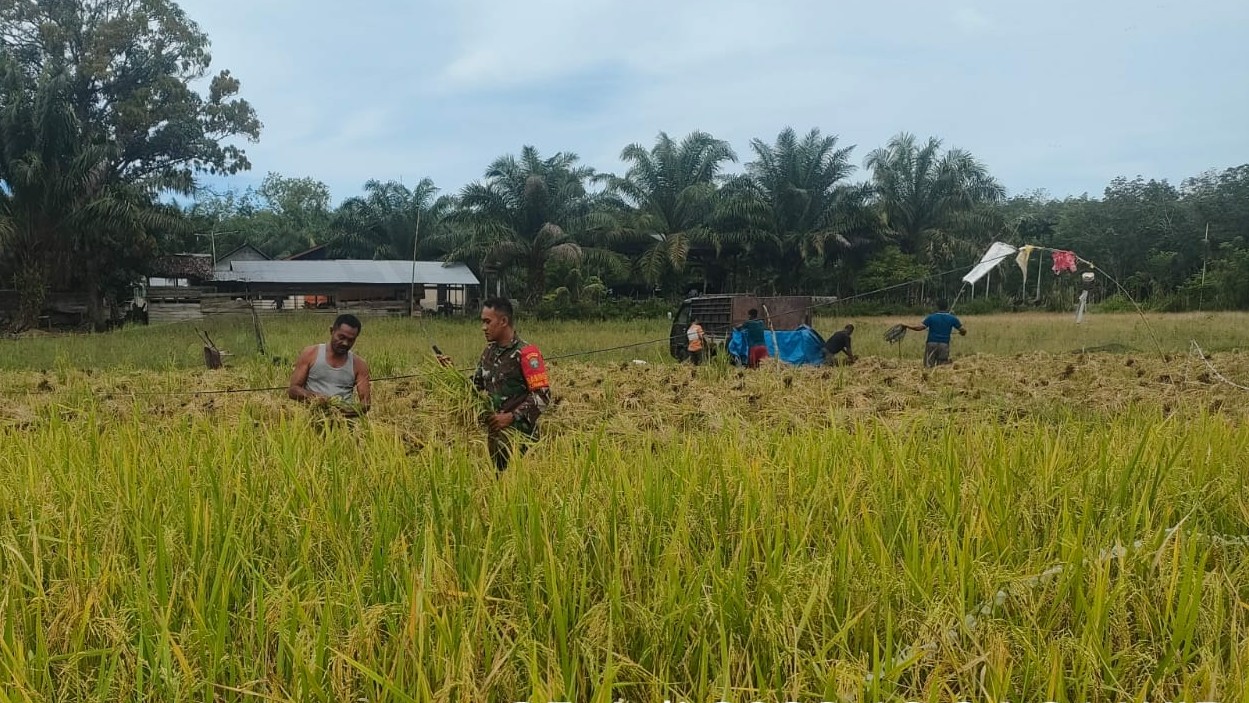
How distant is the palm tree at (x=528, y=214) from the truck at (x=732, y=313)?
13.5 m

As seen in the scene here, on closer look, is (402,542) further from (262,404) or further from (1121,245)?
(1121,245)

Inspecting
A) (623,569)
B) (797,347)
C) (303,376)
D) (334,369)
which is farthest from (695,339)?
(623,569)

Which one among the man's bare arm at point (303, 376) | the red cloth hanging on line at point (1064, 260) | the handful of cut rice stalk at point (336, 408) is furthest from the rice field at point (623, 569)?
the red cloth hanging on line at point (1064, 260)

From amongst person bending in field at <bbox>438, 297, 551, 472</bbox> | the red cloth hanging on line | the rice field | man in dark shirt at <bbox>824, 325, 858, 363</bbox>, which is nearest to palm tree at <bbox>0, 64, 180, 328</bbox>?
man in dark shirt at <bbox>824, 325, 858, 363</bbox>

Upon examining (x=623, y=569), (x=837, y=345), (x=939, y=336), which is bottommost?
(x=623, y=569)

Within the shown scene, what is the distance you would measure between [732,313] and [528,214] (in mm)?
16189

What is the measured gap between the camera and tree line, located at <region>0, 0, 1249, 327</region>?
22.0 meters

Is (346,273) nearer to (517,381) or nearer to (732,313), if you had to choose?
(732,313)

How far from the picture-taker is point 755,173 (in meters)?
31.3

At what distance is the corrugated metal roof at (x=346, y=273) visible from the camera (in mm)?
29456

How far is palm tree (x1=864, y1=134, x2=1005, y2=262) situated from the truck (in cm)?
2109

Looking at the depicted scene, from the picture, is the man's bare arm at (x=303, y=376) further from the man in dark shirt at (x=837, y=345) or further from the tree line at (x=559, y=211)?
the tree line at (x=559, y=211)

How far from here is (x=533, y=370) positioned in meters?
4.21

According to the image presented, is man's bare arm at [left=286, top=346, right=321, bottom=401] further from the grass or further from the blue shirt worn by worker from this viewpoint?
the blue shirt worn by worker
